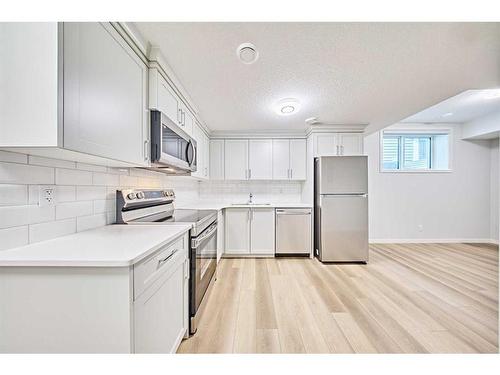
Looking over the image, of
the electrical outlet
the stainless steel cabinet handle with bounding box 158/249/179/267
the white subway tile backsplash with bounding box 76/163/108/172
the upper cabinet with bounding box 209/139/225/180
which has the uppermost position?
the upper cabinet with bounding box 209/139/225/180

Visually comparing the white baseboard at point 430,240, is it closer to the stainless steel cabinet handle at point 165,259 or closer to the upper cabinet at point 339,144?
the upper cabinet at point 339,144

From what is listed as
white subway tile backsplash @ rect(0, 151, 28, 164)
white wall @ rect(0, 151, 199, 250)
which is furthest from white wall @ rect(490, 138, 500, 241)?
white subway tile backsplash @ rect(0, 151, 28, 164)

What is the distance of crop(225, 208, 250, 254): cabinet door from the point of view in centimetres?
387

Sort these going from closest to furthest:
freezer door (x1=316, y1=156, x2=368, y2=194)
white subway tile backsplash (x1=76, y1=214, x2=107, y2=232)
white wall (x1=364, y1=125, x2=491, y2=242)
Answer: white subway tile backsplash (x1=76, y1=214, x2=107, y2=232) → freezer door (x1=316, y1=156, x2=368, y2=194) → white wall (x1=364, y1=125, x2=491, y2=242)

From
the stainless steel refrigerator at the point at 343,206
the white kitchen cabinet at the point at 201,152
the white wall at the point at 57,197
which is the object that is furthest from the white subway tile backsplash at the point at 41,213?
the stainless steel refrigerator at the point at 343,206

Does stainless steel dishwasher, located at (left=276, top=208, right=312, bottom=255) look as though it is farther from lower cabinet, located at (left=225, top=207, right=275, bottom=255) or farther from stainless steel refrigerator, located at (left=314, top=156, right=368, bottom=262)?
stainless steel refrigerator, located at (left=314, top=156, right=368, bottom=262)

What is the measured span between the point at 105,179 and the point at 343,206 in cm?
307

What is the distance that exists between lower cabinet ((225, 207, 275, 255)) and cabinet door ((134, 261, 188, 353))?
7.05 feet

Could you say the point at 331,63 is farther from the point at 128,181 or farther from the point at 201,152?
the point at 201,152

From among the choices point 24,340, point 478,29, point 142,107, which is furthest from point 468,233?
point 24,340

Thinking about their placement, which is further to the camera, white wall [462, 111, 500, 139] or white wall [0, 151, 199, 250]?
white wall [462, 111, 500, 139]

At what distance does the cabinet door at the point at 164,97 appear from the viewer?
1794mm

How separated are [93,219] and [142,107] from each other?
0.82 meters

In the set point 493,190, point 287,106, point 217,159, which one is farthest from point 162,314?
point 493,190
